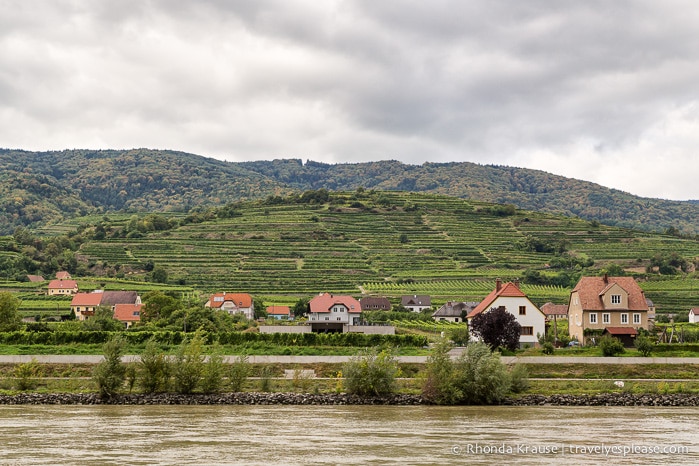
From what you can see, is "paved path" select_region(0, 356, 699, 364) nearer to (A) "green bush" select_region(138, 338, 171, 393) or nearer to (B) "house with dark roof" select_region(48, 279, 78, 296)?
(A) "green bush" select_region(138, 338, 171, 393)

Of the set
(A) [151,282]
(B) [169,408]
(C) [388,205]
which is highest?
(C) [388,205]

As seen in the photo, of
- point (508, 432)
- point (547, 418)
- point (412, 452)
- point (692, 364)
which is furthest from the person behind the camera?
point (692, 364)

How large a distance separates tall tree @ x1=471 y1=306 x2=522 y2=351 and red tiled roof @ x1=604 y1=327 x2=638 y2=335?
29.7ft

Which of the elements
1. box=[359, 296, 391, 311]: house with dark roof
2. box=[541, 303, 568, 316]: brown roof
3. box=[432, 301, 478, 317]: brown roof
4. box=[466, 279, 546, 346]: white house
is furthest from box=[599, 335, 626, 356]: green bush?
box=[359, 296, 391, 311]: house with dark roof

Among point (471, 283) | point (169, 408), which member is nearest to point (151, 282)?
point (471, 283)

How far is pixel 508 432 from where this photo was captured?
105 ft

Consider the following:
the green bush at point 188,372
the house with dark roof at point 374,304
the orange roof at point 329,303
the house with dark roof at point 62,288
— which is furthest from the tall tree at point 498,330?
the house with dark roof at point 62,288

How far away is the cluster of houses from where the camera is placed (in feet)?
199

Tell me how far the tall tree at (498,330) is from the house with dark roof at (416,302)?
44088 millimetres

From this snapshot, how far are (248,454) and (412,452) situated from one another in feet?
18.5

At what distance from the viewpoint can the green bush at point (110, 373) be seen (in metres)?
43.5

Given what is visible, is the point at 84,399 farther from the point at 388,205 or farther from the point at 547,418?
the point at 388,205

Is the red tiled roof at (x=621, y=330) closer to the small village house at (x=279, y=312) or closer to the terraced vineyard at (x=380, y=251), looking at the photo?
the terraced vineyard at (x=380, y=251)

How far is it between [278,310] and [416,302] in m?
17.6
